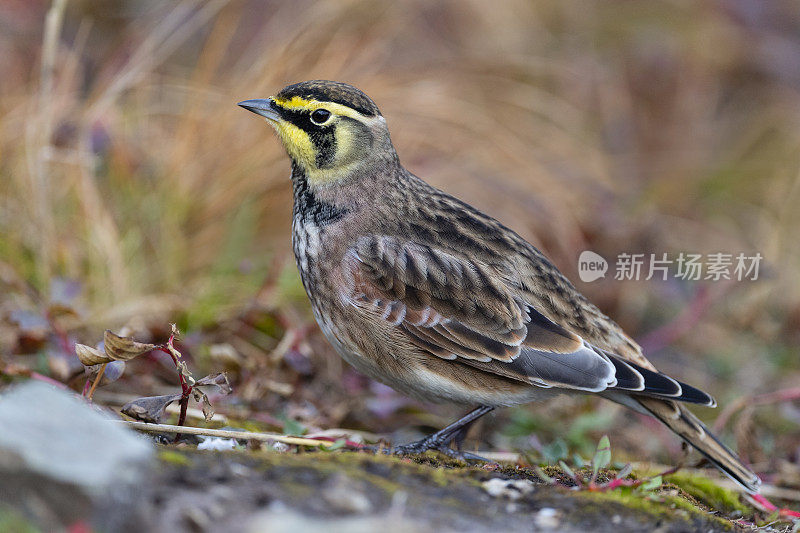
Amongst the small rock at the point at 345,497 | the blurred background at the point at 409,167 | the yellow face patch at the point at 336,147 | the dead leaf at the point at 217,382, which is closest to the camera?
the small rock at the point at 345,497

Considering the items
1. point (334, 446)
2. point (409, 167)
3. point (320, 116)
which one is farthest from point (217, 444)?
point (409, 167)

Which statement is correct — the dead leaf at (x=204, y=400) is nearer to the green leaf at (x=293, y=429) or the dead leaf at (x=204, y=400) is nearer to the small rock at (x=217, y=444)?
the small rock at (x=217, y=444)

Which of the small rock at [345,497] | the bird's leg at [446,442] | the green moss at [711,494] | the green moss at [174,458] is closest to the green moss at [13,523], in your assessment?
the green moss at [174,458]

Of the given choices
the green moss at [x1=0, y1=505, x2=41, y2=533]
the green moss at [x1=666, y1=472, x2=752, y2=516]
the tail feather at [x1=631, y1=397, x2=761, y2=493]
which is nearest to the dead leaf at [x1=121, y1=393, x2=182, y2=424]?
the green moss at [x1=0, y1=505, x2=41, y2=533]

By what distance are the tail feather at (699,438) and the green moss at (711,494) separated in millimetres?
168

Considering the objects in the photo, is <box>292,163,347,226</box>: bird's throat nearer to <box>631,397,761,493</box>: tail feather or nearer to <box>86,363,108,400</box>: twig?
<box>86,363,108,400</box>: twig

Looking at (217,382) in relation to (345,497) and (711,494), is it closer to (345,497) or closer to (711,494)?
(345,497)

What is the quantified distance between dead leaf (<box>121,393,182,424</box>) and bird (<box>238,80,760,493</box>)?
33.4 inches

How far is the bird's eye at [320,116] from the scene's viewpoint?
446 centimetres

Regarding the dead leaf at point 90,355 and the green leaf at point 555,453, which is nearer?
the dead leaf at point 90,355

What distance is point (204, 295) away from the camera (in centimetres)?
600

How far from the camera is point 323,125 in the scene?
4473 millimetres

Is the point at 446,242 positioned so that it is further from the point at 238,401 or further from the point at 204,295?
the point at 204,295

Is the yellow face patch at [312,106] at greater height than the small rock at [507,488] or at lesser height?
greater
